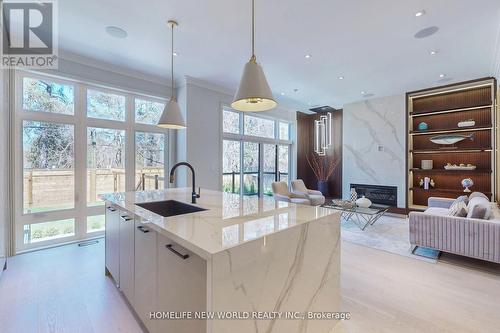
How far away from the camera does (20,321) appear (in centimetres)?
199

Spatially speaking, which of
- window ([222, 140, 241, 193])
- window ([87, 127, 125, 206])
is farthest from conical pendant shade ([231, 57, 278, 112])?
window ([222, 140, 241, 193])

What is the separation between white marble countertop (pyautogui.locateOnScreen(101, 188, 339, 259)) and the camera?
1196 mm

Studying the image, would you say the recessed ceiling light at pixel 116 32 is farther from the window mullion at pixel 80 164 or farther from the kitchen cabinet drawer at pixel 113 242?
the kitchen cabinet drawer at pixel 113 242

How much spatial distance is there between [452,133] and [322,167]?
342cm

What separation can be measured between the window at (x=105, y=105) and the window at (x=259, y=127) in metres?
2.98

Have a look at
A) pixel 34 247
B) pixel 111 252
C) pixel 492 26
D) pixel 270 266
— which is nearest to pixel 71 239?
pixel 34 247

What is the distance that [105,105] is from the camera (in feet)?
14.3

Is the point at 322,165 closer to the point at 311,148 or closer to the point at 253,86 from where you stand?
the point at 311,148

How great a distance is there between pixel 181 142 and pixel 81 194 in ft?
6.52

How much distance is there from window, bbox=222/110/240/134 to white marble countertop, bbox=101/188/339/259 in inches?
149

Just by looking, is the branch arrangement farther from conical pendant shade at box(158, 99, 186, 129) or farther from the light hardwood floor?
conical pendant shade at box(158, 99, 186, 129)

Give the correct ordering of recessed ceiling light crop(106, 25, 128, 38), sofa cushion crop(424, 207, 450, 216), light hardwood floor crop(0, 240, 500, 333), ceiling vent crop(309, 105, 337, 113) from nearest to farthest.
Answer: light hardwood floor crop(0, 240, 500, 333) → recessed ceiling light crop(106, 25, 128, 38) → sofa cushion crop(424, 207, 450, 216) → ceiling vent crop(309, 105, 337, 113)

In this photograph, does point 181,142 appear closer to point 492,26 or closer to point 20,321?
point 20,321

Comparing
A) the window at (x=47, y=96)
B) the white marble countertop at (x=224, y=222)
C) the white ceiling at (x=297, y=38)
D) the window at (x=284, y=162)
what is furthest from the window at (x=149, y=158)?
the window at (x=284, y=162)
